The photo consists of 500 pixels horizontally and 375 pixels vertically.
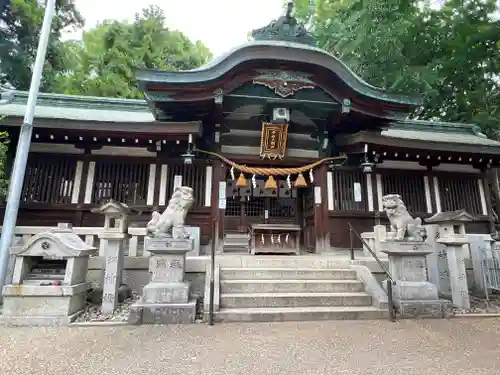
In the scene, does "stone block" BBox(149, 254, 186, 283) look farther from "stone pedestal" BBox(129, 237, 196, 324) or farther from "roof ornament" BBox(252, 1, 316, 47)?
"roof ornament" BBox(252, 1, 316, 47)

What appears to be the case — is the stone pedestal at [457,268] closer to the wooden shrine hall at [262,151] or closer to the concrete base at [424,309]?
the concrete base at [424,309]

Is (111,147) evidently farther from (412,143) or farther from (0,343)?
(412,143)

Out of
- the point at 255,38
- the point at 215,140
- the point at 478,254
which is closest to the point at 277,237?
the point at 215,140

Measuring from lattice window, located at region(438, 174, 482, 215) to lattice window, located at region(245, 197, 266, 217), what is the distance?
5.79 metres

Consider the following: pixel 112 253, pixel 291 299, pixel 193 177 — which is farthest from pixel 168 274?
pixel 193 177

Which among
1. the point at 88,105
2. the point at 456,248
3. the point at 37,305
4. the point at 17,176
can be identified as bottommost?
the point at 37,305

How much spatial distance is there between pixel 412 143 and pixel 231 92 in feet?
17.2

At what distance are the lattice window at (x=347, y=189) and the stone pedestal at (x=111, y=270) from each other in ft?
Answer: 19.5

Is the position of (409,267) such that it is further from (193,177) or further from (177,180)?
(177,180)

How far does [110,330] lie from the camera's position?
13.9 ft

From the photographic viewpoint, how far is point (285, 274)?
5805 mm

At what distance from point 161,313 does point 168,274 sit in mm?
614

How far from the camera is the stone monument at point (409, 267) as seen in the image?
5020 mm

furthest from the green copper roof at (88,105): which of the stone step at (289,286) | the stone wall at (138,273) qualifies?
the stone step at (289,286)
